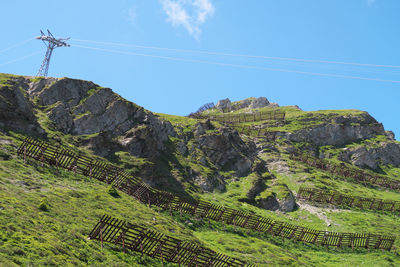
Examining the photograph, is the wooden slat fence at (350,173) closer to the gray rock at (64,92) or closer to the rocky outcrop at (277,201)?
the rocky outcrop at (277,201)

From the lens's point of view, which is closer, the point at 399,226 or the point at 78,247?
the point at 78,247

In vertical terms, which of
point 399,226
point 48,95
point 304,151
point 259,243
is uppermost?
point 304,151

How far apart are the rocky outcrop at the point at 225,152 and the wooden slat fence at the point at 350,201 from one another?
18.0 m

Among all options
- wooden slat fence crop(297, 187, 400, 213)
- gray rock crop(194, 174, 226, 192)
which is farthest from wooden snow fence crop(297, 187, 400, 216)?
gray rock crop(194, 174, 226, 192)

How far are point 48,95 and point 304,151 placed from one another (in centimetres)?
8974

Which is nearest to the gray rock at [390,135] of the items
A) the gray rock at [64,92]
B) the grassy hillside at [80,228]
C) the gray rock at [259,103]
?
the gray rock at [259,103]

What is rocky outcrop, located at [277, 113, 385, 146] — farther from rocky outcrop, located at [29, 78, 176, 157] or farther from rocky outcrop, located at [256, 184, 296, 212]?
rocky outcrop, located at [29, 78, 176, 157]

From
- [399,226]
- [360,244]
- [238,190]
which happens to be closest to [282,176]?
[238,190]

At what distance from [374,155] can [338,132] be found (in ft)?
61.0

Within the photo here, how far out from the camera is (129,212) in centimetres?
2981

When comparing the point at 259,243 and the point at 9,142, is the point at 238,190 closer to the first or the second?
the point at 259,243

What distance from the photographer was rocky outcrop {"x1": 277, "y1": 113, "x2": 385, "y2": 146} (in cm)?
12081

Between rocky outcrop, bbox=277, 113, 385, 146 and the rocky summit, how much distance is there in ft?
2.77

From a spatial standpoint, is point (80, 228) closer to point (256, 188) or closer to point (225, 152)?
point (256, 188)
